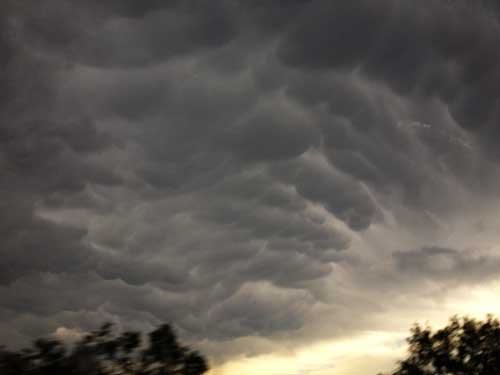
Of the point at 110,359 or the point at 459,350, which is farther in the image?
the point at 459,350

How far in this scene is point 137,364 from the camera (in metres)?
19.0

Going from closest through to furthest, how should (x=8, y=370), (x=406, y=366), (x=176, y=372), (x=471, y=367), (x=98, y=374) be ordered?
(x=8, y=370)
(x=98, y=374)
(x=176, y=372)
(x=471, y=367)
(x=406, y=366)

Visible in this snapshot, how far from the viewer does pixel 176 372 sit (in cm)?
1958

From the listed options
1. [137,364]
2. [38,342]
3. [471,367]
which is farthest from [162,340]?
[471,367]

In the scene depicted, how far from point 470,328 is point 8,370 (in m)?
47.8

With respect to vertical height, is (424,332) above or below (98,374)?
above

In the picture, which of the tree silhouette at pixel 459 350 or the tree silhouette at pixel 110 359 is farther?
the tree silhouette at pixel 459 350

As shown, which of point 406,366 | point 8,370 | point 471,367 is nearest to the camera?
point 8,370

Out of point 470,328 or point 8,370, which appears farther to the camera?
point 470,328

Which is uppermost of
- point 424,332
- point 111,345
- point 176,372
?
point 424,332

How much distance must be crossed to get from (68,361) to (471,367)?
4465 centimetres

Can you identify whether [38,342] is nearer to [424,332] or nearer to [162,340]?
[162,340]

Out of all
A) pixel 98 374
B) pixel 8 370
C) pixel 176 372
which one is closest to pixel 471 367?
pixel 176 372

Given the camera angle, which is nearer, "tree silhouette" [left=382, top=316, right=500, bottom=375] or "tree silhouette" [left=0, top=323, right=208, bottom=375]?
"tree silhouette" [left=0, top=323, right=208, bottom=375]
